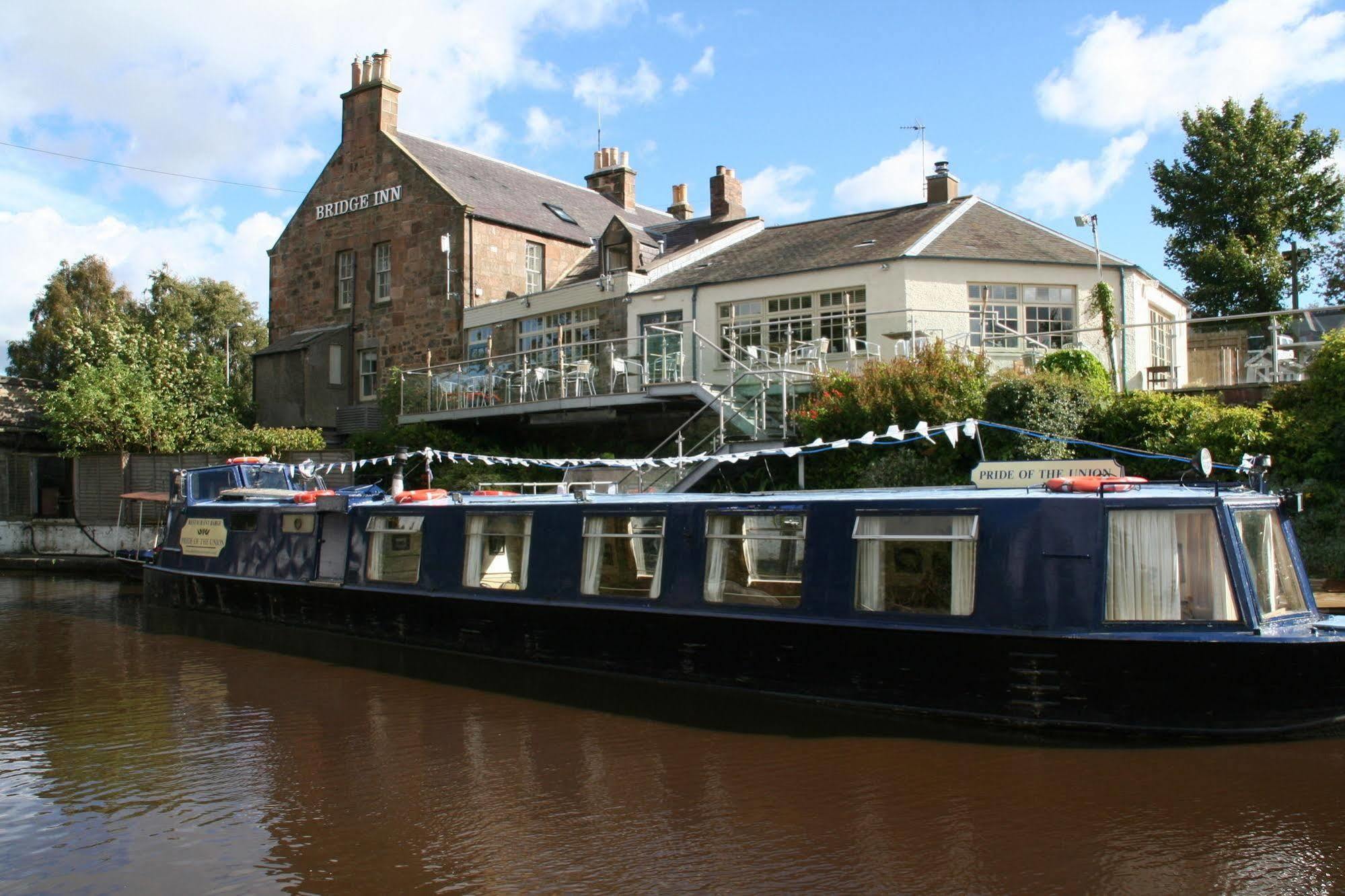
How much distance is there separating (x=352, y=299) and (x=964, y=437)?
20.5 m

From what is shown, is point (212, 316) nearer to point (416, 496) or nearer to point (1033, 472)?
point (416, 496)

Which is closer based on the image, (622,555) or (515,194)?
(622,555)

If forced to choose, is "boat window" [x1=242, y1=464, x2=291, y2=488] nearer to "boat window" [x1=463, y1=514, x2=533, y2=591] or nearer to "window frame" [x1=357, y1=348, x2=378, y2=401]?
"boat window" [x1=463, y1=514, x2=533, y2=591]

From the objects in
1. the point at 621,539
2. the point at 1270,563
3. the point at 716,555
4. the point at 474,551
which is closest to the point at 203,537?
the point at 474,551

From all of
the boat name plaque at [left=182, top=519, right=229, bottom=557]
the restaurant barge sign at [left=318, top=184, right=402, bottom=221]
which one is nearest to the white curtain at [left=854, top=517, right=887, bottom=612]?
the boat name plaque at [left=182, top=519, right=229, bottom=557]

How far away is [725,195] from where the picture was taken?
97.2 ft

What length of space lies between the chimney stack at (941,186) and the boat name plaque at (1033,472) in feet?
53.3

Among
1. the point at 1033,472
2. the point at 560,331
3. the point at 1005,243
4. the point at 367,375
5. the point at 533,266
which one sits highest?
the point at 533,266

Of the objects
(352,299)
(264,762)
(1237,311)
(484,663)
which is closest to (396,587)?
(484,663)

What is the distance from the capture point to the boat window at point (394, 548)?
44.2ft

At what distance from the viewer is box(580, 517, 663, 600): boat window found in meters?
11.2

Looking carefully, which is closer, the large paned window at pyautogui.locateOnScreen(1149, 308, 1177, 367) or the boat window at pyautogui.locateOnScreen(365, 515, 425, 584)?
the boat window at pyautogui.locateOnScreen(365, 515, 425, 584)

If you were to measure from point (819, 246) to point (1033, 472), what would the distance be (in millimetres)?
14893

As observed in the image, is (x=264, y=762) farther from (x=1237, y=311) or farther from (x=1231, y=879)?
(x=1237, y=311)
